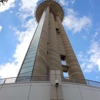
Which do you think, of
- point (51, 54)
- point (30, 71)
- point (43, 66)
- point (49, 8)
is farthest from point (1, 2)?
point (49, 8)

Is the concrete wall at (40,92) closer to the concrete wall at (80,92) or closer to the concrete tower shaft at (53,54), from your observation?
the concrete wall at (80,92)

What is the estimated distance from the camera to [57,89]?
16.6 meters

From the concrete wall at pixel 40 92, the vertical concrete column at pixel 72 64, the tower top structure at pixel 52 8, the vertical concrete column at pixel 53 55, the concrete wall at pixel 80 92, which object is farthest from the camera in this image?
the tower top structure at pixel 52 8

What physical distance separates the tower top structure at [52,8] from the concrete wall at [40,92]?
195ft

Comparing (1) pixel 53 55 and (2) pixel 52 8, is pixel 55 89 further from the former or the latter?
(2) pixel 52 8

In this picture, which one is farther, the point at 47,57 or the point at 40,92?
the point at 47,57

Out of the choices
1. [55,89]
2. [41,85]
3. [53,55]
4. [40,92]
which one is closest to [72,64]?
[53,55]

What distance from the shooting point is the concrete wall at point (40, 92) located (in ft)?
55.4

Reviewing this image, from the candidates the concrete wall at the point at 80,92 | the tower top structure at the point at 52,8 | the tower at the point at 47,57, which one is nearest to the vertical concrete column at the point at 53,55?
the tower at the point at 47,57

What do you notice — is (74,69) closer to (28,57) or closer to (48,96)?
(28,57)

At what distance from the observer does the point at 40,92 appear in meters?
17.4

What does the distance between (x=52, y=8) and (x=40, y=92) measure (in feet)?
205

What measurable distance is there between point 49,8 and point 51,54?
131 ft

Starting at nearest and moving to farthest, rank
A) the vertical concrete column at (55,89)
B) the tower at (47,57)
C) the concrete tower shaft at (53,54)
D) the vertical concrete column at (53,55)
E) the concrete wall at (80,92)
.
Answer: the vertical concrete column at (55,89) < the concrete wall at (80,92) < the tower at (47,57) < the concrete tower shaft at (53,54) < the vertical concrete column at (53,55)
